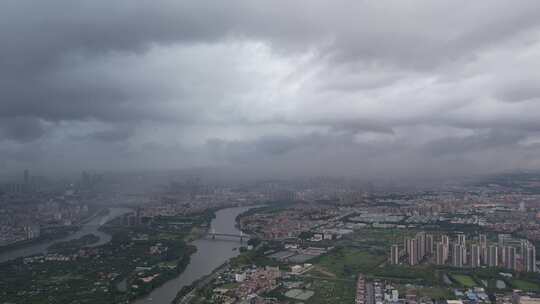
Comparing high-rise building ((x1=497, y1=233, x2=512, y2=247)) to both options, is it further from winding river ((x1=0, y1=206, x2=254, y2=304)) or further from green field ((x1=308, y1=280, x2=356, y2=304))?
winding river ((x1=0, y1=206, x2=254, y2=304))

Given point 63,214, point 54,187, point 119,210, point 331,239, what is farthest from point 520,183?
point 54,187

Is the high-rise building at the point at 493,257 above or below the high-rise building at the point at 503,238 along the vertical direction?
below

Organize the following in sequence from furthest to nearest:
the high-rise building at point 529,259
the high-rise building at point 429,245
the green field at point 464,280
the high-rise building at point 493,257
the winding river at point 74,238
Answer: the winding river at point 74,238, the high-rise building at point 429,245, the high-rise building at point 493,257, the high-rise building at point 529,259, the green field at point 464,280

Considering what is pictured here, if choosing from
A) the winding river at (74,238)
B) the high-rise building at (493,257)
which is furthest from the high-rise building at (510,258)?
the winding river at (74,238)

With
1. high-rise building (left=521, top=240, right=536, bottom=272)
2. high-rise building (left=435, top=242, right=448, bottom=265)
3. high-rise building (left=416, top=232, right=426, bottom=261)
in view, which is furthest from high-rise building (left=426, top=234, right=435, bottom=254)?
high-rise building (left=521, top=240, right=536, bottom=272)

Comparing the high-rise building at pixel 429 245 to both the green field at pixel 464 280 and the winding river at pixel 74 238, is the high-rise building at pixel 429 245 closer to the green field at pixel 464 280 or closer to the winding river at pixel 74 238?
the green field at pixel 464 280

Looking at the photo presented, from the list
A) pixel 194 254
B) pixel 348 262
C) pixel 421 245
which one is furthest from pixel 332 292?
pixel 194 254

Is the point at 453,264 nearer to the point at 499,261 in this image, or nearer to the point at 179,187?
the point at 499,261
